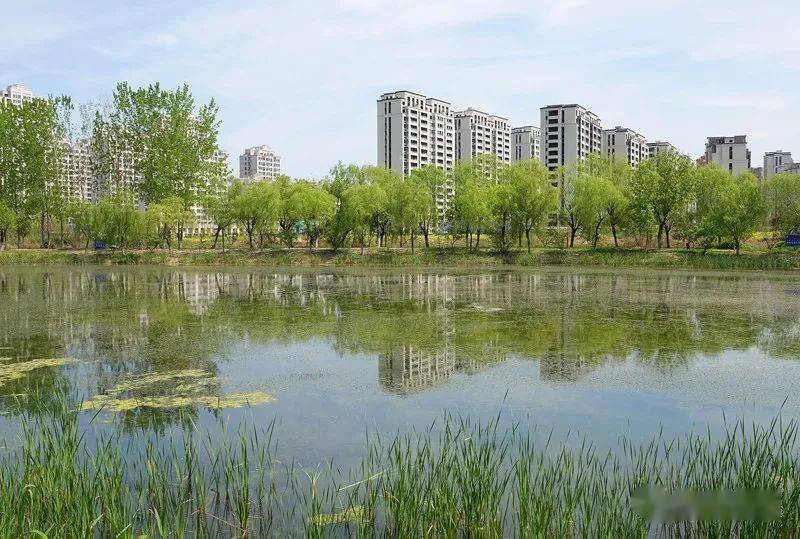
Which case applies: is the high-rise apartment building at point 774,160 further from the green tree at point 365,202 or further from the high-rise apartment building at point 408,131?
the green tree at point 365,202

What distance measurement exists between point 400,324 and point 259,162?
152 m

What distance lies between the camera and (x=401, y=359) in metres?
12.1

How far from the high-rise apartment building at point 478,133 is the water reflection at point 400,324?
94.3 metres

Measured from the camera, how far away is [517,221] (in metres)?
44.6

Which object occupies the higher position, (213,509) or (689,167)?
(689,167)

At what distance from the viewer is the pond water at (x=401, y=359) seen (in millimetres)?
8289

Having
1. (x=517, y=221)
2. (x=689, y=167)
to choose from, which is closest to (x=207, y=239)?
(x=517, y=221)

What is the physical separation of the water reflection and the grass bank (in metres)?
8.36

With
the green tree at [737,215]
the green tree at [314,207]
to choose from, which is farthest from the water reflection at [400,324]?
the green tree at [314,207]

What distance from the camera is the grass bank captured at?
122ft

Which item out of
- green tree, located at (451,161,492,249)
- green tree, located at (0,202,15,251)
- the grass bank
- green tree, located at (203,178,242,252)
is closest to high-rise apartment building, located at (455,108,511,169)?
green tree, located at (451,161,492,249)

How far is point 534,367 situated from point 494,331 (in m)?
3.91

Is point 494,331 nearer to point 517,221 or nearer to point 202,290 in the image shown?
point 202,290

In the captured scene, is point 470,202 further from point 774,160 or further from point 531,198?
point 774,160
